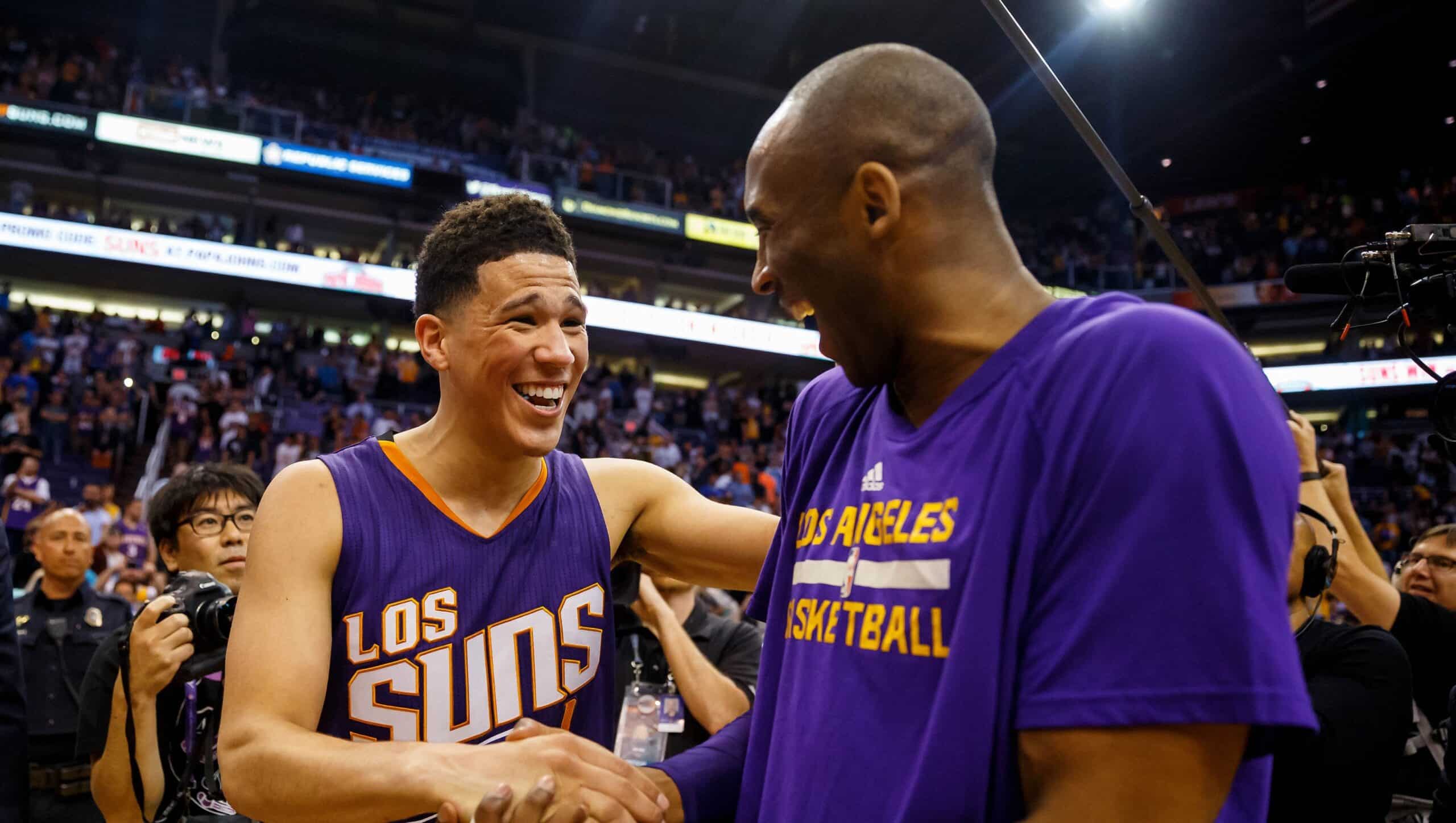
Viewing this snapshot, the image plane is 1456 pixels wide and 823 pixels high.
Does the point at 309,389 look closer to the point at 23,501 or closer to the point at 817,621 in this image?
the point at 23,501

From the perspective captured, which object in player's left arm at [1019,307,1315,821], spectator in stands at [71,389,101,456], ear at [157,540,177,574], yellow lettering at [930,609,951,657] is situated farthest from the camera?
spectator in stands at [71,389,101,456]

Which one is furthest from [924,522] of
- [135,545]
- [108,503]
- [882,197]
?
[108,503]

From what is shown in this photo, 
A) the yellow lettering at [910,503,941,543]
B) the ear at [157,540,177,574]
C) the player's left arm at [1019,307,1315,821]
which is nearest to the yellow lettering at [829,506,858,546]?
the yellow lettering at [910,503,941,543]

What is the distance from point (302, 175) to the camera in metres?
20.6

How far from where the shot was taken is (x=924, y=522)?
1.10 metres

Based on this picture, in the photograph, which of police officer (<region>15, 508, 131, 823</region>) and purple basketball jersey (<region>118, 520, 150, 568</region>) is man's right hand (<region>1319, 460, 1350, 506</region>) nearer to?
police officer (<region>15, 508, 131, 823</region>)

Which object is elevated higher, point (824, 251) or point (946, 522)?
point (824, 251)

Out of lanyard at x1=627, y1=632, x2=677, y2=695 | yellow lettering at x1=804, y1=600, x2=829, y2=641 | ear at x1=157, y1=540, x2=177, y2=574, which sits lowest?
lanyard at x1=627, y1=632, x2=677, y2=695

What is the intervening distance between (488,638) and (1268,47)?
23.8 meters

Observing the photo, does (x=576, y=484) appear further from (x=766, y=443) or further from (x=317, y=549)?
(x=766, y=443)

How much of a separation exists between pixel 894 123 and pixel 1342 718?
6.67 feet

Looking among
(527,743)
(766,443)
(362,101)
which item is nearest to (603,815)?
(527,743)

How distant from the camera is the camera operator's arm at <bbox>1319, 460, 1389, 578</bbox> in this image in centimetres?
299

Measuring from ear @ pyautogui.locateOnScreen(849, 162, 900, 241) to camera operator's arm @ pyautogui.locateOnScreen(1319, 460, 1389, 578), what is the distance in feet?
7.71
